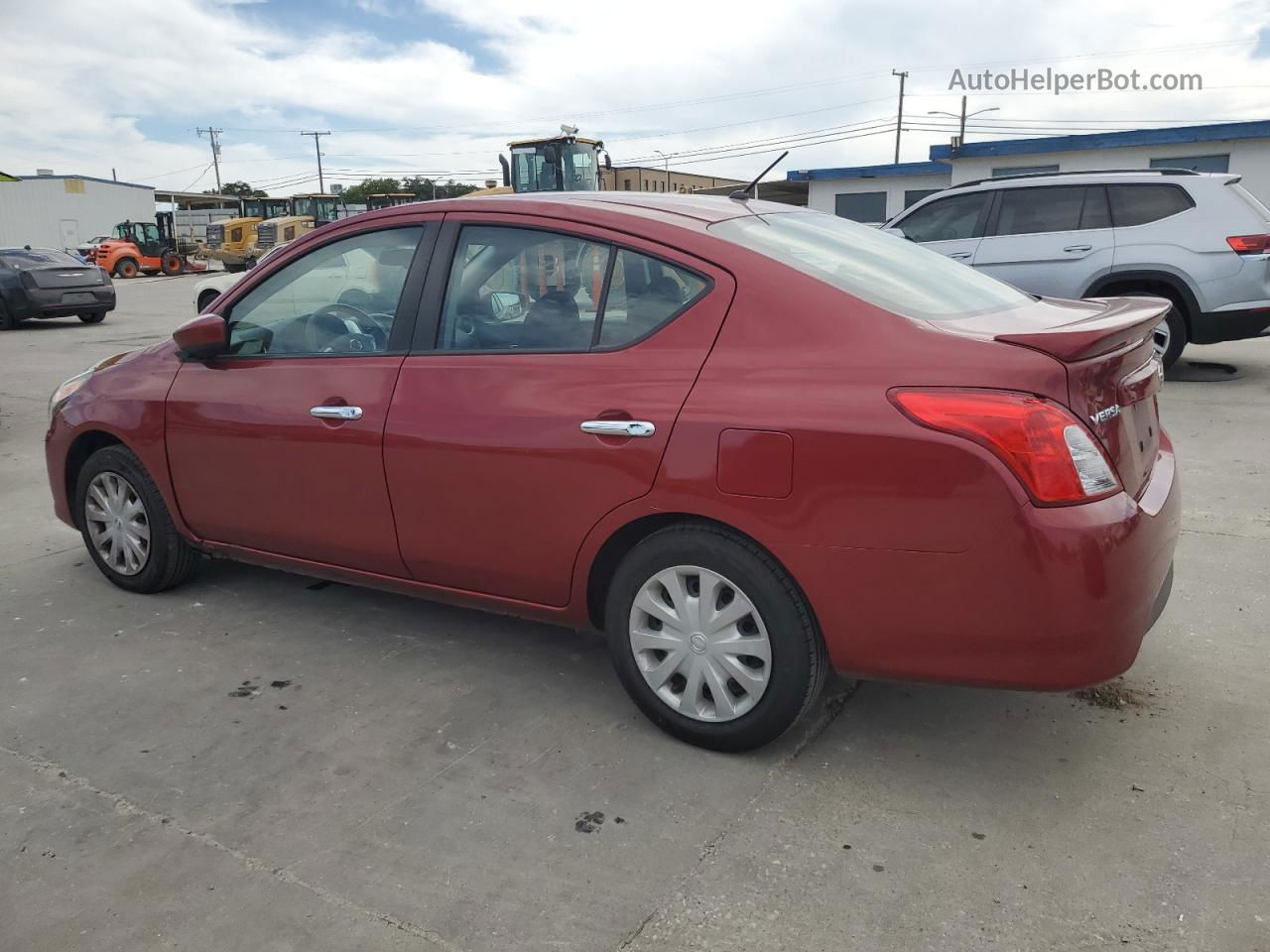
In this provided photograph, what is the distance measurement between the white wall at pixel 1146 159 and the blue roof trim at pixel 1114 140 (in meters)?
0.16

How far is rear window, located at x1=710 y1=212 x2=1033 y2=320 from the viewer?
9.41ft

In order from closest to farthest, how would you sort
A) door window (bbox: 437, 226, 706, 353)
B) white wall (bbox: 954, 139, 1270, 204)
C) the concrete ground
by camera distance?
the concrete ground
door window (bbox: 437, 226, 706, 353)
white wall (bbox: 954, 139, 1270, 204)

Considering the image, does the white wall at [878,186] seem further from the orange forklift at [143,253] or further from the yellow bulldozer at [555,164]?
the orange forklift at [143,253]

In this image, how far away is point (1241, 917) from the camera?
220 cm

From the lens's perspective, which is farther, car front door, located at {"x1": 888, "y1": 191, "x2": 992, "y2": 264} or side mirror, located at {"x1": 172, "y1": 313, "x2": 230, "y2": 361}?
car front door, located at {"x1": 888, "y1": 191, "x2": 992, "y2": 264}

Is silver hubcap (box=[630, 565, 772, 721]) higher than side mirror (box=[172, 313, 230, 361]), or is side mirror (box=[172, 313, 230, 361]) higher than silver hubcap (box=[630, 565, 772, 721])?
side mirror (box=[172, 313, 230, 361])

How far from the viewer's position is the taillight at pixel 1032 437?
2.38 m

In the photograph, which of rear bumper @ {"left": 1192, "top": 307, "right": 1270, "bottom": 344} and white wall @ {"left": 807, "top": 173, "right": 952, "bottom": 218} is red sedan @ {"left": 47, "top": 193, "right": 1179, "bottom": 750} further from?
white wall @ {"left": 807, "top": 173, "right": 952, "bottom": 218}

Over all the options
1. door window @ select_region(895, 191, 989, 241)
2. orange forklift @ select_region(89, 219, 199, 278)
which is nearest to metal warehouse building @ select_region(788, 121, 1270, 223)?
door window @ select_region(895, 191, 989, 241)

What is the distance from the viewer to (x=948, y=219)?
9547mm

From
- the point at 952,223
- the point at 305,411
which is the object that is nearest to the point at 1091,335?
the point at 305,411

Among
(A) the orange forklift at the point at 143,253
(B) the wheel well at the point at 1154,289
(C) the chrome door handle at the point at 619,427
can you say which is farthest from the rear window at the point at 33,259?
(A) the orange forklift at the point at 143,253

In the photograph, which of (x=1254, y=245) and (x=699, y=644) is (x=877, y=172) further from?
(x=699, y=644)

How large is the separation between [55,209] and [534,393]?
7093cm
